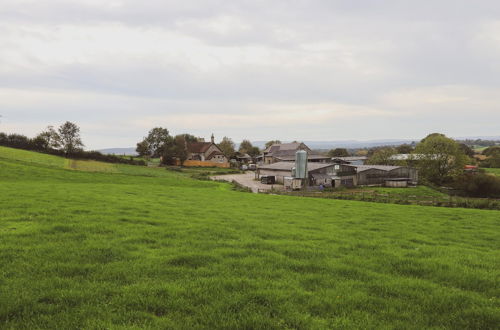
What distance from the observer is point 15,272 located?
260 inches

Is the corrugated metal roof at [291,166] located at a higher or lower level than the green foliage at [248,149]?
lower

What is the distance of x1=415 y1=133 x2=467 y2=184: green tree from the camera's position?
2785 inches

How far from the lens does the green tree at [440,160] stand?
7075 cm

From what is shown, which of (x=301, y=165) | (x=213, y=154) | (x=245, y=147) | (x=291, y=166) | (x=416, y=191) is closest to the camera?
(x=301, y=165)

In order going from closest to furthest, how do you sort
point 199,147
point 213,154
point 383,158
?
point 383,158, point 213,154, point 199,147

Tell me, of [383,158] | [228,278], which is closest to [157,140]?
[383,158]

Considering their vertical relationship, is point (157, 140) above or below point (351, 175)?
above

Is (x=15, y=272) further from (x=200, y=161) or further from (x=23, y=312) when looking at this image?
(x=200, y=161)

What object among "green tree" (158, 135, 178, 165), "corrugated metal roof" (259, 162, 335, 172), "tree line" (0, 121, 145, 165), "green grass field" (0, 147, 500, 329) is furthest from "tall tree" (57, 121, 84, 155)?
"green grass field" (0, 147, 500, 329)

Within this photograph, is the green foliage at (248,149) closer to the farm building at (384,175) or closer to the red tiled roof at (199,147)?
the red tiled roof at (199,147)

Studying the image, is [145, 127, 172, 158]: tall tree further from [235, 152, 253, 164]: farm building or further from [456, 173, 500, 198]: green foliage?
[456, 173, 500, 198]: green foliage

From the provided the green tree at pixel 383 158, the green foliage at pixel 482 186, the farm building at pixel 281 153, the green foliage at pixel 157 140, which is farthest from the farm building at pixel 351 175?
the green foliage at pixel 157 140

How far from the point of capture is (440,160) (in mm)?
72375

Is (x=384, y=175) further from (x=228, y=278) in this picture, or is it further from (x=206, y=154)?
(x=228, y=278)
